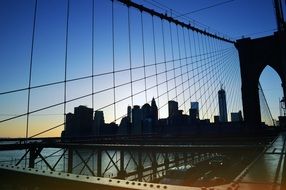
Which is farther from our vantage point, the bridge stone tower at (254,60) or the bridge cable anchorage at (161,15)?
the bridge stone tower at (254,60)

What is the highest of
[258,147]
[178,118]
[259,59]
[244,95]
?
[259,59]

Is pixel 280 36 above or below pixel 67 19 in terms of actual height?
below

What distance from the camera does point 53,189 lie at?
4.30ft

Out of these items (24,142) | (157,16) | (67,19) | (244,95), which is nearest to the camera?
(24,142)

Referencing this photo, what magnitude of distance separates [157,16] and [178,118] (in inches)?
432

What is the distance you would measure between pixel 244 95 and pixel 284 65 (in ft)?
78.8

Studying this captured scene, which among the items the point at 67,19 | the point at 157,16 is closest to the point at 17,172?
the point at 67,19

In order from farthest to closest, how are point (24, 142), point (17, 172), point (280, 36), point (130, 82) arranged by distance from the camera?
point (130, 82)
point (24, 142)
point (280, 36)
point (17, 172)

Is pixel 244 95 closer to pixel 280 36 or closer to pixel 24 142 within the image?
pixel 280 36

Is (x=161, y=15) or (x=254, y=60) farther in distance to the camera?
(x=254, y=60)

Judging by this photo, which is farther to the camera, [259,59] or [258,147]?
[259,59]

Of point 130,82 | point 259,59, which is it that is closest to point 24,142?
point 130,82

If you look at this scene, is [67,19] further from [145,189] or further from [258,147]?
[145,189]

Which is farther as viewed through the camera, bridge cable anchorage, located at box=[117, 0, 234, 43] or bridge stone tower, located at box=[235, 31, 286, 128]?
bridge stone tower, located at box=[235, 31, 286, 128]
